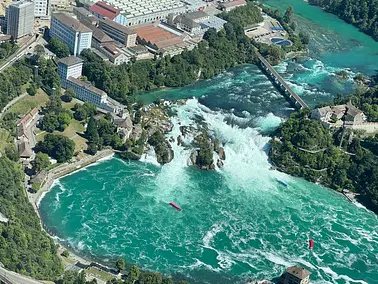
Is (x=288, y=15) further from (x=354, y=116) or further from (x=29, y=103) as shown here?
(x=29, y=103)

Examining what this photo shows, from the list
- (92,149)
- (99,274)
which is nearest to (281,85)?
(92,149)

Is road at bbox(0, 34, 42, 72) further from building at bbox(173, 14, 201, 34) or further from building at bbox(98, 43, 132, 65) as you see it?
building at bbox(173, 14, 201, 34)

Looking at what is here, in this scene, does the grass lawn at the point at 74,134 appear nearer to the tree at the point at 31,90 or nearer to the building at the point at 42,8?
the tree at the point at 31,90

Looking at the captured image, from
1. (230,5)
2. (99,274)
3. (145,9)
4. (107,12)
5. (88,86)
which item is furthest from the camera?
(230,5)

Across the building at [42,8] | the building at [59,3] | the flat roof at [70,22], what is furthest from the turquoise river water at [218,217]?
the building at [59,3]

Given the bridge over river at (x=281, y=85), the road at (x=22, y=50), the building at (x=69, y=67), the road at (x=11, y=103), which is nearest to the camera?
the road at (x=11, y=103)

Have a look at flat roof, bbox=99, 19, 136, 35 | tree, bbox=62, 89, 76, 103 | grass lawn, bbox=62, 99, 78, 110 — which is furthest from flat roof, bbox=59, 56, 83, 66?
flat roof, bbox=99, 19, 136, 35

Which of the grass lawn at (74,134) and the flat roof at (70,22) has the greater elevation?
the flat roof at (70,22)
